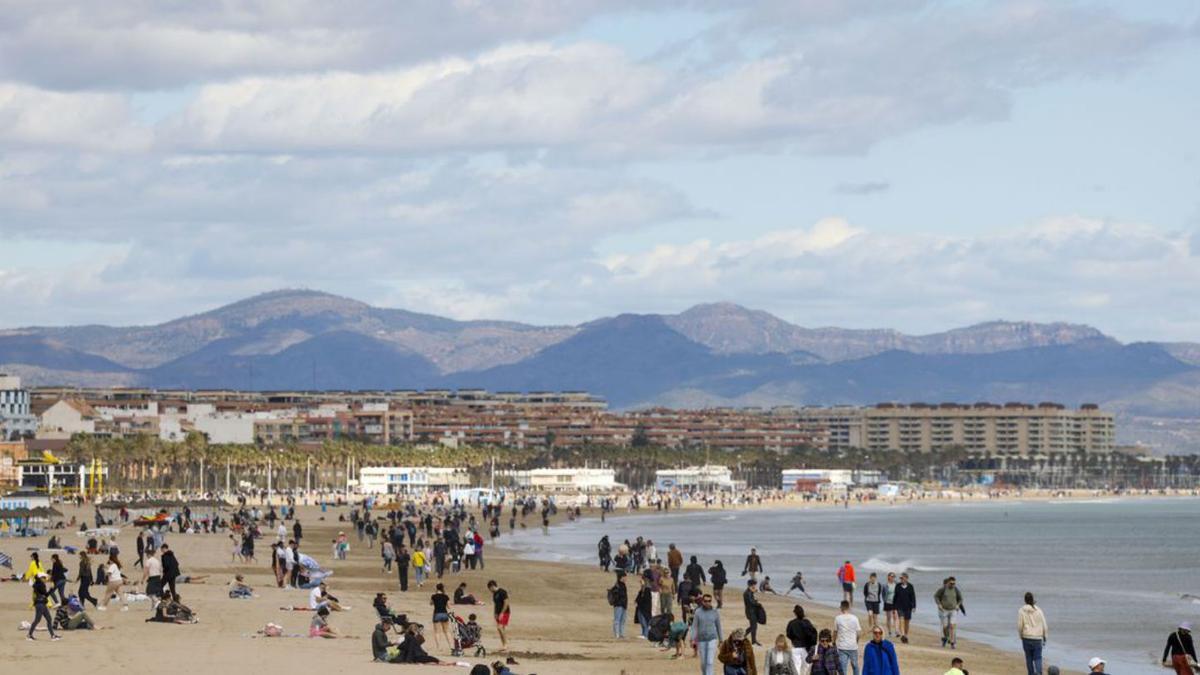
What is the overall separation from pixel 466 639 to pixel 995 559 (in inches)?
2206

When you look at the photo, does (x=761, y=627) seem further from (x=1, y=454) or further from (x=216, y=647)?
(x=1, y=454)

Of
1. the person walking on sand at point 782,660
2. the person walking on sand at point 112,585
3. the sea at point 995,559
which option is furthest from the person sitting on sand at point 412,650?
the sea at point 995,559

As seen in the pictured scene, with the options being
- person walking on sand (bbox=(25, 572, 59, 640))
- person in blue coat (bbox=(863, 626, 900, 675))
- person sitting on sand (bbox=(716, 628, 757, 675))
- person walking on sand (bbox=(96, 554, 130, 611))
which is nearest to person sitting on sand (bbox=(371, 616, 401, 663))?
person walking on sand (bbox=(25, 572, 59, 640))

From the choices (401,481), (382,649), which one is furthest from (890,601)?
(401,481)

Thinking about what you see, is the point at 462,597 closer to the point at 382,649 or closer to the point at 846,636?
the point at 382,649

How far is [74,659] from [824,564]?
50833 mm

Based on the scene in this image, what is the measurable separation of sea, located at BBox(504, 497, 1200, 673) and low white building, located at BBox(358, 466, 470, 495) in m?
25.7

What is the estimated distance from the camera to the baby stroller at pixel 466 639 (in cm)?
3184

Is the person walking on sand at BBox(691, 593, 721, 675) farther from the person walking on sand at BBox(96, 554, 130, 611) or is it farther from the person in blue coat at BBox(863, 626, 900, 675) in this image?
the person walking on sand at BBox(96, 554, 130, 611)

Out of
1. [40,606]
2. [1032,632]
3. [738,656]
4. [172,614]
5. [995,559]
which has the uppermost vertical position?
[40,606]

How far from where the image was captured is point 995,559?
8469 centimetres

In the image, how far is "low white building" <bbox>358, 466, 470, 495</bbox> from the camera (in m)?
174

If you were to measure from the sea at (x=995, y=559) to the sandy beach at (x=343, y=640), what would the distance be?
417 cm

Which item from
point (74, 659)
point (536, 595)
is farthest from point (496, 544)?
point (74, 659)
